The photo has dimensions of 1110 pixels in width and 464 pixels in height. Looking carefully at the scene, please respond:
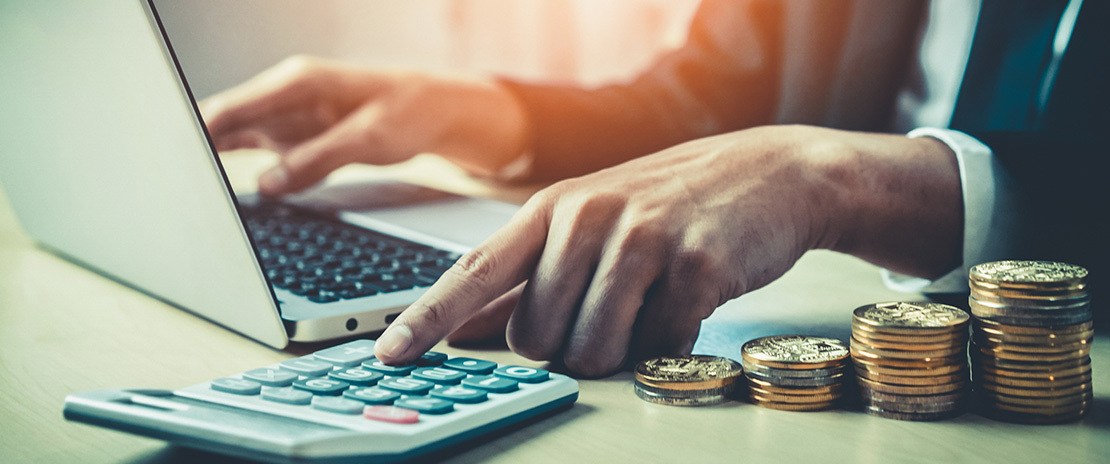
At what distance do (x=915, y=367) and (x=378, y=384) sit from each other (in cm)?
25

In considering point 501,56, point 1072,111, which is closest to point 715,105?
point 1072,111

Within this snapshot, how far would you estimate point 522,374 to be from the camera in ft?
1.33

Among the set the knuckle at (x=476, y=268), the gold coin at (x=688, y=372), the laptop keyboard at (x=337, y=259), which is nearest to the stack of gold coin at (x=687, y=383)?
the gold coin at (x=688, y=372)

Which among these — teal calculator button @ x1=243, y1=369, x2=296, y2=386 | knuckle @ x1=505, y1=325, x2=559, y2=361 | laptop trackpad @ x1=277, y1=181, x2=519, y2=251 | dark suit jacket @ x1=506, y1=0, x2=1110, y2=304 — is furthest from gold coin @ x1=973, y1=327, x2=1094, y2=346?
dark suit jacket @ x1=506, y1=0, x2=1110, y2=304

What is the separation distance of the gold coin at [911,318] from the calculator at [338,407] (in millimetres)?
149

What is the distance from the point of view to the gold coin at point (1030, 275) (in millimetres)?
372

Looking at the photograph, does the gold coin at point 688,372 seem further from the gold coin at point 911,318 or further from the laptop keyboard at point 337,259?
the laptop keyboard at point 337,259

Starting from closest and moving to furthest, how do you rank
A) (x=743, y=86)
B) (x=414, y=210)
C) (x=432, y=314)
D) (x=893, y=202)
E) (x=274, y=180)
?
(x=432, y=314) → (x=893, y=202) → (x=414, y=210) → (x=274, y=180) → (x=743, y=86)

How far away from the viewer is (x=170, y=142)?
489mm

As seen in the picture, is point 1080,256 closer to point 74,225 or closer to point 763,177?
point 763,177

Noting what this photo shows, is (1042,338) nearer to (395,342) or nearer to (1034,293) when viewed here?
(1034,293)

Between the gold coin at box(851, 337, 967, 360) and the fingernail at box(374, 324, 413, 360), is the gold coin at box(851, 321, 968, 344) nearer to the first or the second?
the gold coin at box(851, 337, 967, 360)

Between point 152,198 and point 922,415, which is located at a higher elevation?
point 152,198

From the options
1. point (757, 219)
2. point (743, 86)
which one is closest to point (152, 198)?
point (757, 219)
